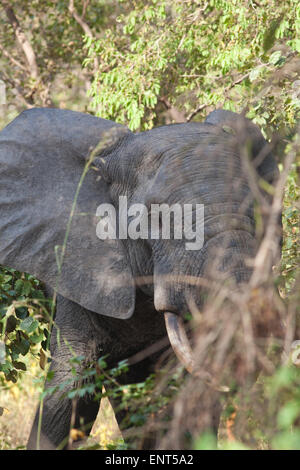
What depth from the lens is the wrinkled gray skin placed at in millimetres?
3627

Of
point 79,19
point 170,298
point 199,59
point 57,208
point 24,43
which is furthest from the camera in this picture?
point 24,43

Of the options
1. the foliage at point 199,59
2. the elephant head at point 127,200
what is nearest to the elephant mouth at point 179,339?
the elephant head at point 127,200

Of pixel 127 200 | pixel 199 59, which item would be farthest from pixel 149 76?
pixel 127 200

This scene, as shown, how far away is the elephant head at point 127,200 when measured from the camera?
3514 millimetres

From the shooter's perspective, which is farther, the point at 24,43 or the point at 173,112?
the point at 24,43

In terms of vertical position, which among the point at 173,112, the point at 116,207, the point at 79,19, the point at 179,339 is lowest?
the point at 179,339

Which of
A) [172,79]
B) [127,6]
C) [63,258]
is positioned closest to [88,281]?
[63,258]

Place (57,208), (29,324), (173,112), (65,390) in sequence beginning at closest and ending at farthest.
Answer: (65,390) < (57,208) < (29,324) < (173,112)

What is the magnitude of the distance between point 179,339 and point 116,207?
855 mm

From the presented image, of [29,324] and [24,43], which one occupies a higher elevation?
[24,43]

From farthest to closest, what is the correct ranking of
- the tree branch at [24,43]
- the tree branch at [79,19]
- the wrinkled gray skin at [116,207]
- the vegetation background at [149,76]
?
1. the tree branch at [24,43]
2. the tree branch at [79,19]
3. the vegetation background at [149,76]
4. the wrinkled gray skin at [116,207]

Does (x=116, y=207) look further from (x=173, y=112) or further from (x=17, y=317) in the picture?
(x=173, y=112)

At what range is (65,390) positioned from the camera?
158 inches

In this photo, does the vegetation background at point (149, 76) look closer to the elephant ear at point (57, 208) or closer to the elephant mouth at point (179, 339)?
the elephant ear at point (57, 208)
